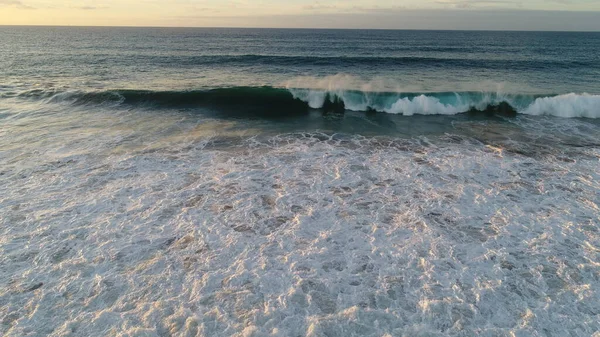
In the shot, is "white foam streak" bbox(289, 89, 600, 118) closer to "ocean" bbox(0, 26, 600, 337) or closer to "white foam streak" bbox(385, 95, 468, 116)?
"white foam streak" bbox(385, 95, 468, 116)

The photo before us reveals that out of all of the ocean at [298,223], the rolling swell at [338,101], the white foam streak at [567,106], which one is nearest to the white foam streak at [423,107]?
the rolling swell at [338,101]

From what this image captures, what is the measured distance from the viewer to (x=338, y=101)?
630 inches

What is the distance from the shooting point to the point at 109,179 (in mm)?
7895

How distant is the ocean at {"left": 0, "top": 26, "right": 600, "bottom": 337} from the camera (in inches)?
172

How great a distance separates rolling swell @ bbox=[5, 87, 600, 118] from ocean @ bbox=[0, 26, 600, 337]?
0.34 meters

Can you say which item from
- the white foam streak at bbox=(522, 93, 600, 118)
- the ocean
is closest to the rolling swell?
the white foam streak at bbox=(522, 93, 600, 118)

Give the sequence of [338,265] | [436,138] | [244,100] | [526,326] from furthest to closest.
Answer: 1. [244,100]
2. [436,138]
3. [338,265]
4. [526,326]

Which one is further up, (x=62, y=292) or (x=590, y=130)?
(x=590, y=130)

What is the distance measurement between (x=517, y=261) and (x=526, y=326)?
137cm

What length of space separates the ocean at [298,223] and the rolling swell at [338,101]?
1.11 feet

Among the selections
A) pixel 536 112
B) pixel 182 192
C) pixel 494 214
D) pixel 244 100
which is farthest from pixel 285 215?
pixel 536 112

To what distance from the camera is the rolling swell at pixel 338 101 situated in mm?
14562

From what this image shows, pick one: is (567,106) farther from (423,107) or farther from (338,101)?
(338,101)

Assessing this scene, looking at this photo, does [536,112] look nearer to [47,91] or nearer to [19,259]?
[19,259]
